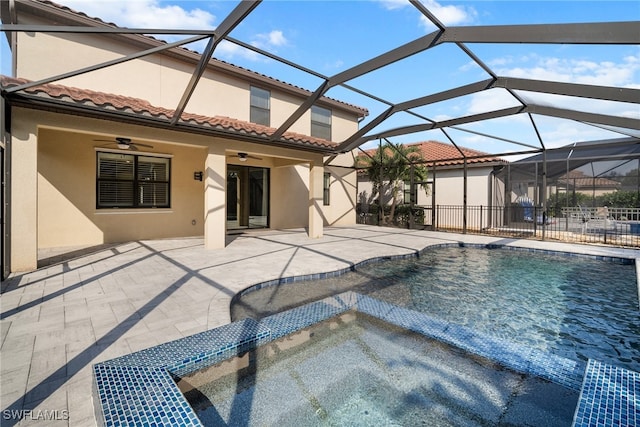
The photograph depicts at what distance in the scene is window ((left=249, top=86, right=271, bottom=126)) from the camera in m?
13.1

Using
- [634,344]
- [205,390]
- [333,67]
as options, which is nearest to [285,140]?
[333,67]

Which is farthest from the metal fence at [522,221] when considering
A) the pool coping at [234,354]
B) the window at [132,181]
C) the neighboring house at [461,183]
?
the window at [132,181]

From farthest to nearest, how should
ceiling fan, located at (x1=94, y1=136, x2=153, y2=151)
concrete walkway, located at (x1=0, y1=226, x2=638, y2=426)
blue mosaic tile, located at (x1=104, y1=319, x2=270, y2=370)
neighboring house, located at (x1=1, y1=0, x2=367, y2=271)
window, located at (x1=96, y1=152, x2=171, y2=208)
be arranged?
window, located at (x1=96, y1=152, x2=171, y2=208) < ceiling fan, located at (x1=94, y1=136, x2=153, y2=151) < neighboring house, located at (x1=1, y1=0, x2=367, y2=271) < blue mosaic tile, located at (x1=104, y1=319, x2=270, y2=370) < concrete walkway, located at (x1=0, y1=226, x2=638, y2=426)

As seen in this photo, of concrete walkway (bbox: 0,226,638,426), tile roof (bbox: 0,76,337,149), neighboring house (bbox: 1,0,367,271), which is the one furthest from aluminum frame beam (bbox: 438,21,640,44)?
neighboring house (bbox: 1,0,367,271)

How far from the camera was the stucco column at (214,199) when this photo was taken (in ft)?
28.7

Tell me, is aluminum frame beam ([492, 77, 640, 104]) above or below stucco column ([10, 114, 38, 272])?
above

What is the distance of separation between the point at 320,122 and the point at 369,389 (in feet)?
47.4

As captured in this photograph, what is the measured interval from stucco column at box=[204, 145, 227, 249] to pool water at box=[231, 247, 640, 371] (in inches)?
153

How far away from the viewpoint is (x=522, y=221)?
54.9 feet

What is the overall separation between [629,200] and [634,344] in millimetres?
23230

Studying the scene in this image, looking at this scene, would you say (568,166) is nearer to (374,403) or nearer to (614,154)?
(614,154)

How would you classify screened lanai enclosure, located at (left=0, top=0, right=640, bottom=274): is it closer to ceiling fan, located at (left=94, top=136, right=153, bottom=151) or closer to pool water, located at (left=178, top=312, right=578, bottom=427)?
ceiling fan, located at (left=94, top=136, right=153, bottom=151)

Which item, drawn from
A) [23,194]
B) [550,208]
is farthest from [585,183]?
[23,194]

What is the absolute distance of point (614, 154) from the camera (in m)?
13.9
